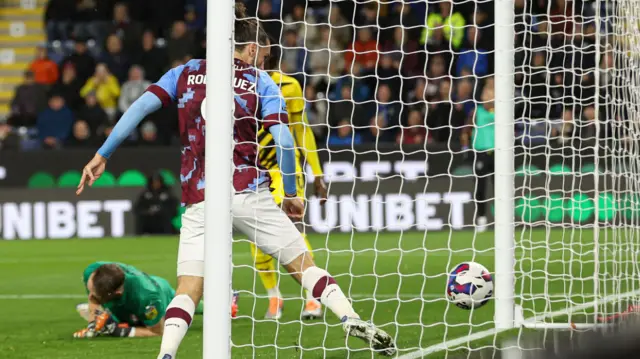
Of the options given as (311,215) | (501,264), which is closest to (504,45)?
(501,264)

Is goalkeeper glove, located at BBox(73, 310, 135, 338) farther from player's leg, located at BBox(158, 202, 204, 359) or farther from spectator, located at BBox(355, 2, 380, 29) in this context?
spectator, located at BBox(355, 2, 380, 29)

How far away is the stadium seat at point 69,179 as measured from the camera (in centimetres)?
1316

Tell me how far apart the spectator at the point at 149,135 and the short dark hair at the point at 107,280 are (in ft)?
27.8

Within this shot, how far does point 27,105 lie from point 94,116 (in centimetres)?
141

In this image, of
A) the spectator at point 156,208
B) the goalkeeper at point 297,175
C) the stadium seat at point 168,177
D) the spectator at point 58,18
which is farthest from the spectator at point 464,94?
the spectator at point 58,18

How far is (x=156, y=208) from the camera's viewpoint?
1314 centimetres

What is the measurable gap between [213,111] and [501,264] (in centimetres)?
216

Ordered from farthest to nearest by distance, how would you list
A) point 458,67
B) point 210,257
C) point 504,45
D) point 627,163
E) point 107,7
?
point 107,7, point 458,67, point 627,163, point 504,45, point 210,257

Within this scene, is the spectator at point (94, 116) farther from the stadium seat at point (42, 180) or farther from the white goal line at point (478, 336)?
the white goal line at point (478, 336)

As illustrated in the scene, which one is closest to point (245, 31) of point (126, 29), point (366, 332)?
point (366, 332)

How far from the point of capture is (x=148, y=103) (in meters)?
3.96

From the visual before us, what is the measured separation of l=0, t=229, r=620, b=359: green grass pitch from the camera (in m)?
5.05

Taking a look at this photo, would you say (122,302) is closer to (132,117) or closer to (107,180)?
(132,117)

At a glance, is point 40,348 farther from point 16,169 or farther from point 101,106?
point 101,106
